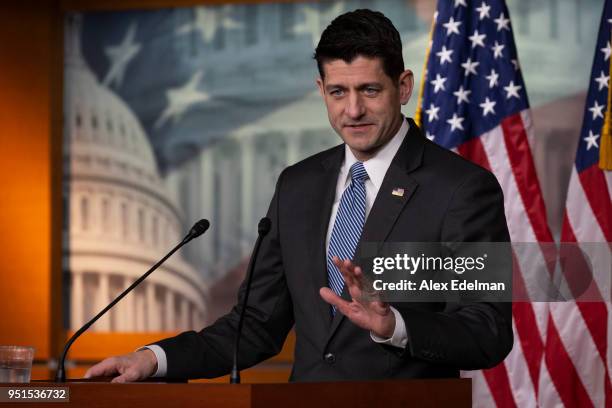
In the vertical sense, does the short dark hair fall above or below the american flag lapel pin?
above

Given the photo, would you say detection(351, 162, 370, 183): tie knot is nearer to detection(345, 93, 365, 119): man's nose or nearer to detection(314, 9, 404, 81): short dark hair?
detection(345, 93, 365, 119): man's nose

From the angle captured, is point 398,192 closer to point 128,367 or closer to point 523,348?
point 128,367

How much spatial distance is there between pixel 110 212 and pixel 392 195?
3322mm

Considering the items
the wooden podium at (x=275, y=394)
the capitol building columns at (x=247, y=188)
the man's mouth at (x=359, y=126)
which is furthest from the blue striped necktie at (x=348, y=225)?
the capitol building columns at (x=247, y=188)

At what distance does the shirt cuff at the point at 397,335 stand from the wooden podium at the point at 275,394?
0.49 feet

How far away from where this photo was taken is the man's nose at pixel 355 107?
2.64 meters

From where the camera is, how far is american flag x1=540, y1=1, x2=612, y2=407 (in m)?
3.98

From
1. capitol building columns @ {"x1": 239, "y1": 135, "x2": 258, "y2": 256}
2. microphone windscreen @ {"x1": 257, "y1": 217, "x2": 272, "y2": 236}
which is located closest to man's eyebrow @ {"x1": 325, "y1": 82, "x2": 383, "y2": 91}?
microphone windscreen @ {"x1": 257, "y1": 217, "x2": 272, "y2": 236}

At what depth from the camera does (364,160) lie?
2770mm

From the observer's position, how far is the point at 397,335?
7.30ft

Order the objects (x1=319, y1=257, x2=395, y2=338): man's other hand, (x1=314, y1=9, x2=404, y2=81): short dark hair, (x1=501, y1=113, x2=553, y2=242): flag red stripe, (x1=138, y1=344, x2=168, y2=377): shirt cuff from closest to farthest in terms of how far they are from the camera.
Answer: (x1=319, y1=257, x2=395, y2=338): man's other hand < (x1=138, y1=344, x2=168, y2=377): shirt cuff < (x1=314, y1=9, x2=404, y2=81): short dark hair < (x1=501, y1=113, x2=553, y2=242): flag red stripe

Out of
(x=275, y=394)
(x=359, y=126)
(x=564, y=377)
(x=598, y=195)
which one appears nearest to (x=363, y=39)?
(x=359, y=126)

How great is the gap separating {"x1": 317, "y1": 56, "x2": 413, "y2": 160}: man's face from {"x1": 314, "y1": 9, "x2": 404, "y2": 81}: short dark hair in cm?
2

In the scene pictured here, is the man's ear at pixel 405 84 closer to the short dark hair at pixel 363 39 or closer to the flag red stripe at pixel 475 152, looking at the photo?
the short dark hair at pixel 363 39
